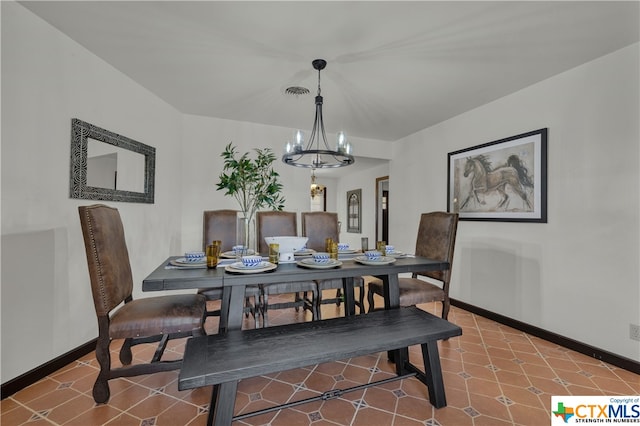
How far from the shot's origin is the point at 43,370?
2020 mm

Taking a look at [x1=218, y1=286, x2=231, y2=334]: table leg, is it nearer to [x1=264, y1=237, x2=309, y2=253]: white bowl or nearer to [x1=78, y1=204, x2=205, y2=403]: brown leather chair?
[x1=78, y1=204, x2=205, y2=403]: brown leather chair

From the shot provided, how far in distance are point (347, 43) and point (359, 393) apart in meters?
2.42

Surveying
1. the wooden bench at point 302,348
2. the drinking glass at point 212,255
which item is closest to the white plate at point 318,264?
the wooden bench at point 302,348

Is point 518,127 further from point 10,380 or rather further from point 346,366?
point 10,380

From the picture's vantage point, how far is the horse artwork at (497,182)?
2965 mm

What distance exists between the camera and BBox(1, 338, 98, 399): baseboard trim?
71.8 inches

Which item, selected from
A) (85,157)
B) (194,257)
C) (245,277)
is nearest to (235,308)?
(245,277)

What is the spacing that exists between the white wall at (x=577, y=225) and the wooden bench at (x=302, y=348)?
1.58m

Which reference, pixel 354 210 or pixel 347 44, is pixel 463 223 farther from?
pixel 354 210

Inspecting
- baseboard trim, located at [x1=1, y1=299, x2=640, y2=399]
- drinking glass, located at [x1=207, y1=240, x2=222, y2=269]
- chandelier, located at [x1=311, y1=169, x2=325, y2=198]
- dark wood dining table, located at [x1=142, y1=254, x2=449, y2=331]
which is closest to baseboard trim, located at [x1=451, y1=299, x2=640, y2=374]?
baseboard trim, located at [x1=1, y1=299, x2=640, y2=399]

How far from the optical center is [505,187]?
3.14 meters

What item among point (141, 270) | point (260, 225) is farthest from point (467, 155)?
point (141, 270)

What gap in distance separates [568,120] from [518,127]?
1.48 ft

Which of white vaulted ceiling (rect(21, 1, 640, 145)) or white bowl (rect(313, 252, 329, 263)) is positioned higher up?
white vaulted ceiling (rect(21, 1, 640, 145))
